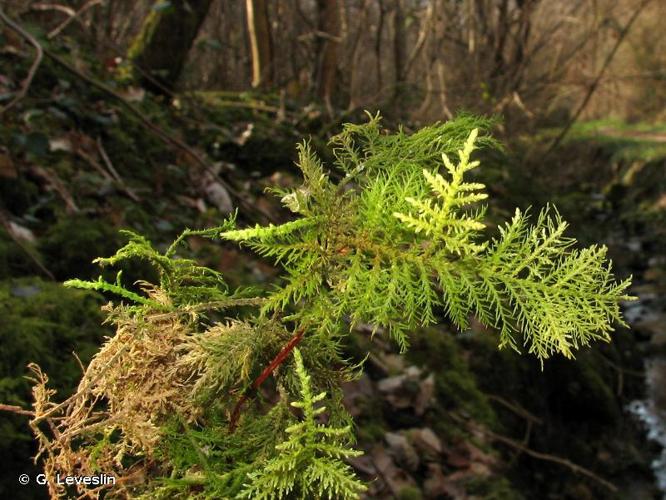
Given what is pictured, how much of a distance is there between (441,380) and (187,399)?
3.15 meters

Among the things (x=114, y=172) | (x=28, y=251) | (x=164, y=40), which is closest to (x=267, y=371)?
(x=28, y=251)

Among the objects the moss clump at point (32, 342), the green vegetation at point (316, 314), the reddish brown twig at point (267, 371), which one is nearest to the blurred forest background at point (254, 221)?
the moss clump at point (32, 342)

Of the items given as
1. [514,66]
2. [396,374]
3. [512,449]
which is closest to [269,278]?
[396,374]

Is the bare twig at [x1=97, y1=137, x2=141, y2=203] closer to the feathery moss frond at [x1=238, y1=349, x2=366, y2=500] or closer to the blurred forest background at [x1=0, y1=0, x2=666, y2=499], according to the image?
the blurred forest background at [x1=0, y1=0, x2=666, y2=499]

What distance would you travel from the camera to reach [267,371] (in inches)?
27.5

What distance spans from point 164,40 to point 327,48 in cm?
338

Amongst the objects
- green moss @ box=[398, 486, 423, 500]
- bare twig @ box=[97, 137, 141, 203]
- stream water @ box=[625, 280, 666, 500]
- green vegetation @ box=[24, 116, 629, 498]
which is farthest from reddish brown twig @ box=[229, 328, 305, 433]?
stream water @ box=[625, 280, 666, 500]

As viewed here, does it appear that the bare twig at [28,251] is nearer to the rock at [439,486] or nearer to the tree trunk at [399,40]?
the rock at [439,486]

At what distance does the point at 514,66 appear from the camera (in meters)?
8.60

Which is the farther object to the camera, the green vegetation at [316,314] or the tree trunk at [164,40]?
the tree trunk at [164,40]

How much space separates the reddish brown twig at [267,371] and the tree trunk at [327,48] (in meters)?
7.64

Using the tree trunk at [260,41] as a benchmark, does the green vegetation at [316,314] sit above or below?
above

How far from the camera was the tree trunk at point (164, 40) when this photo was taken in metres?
5.14

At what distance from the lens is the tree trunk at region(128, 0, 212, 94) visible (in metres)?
5.14
